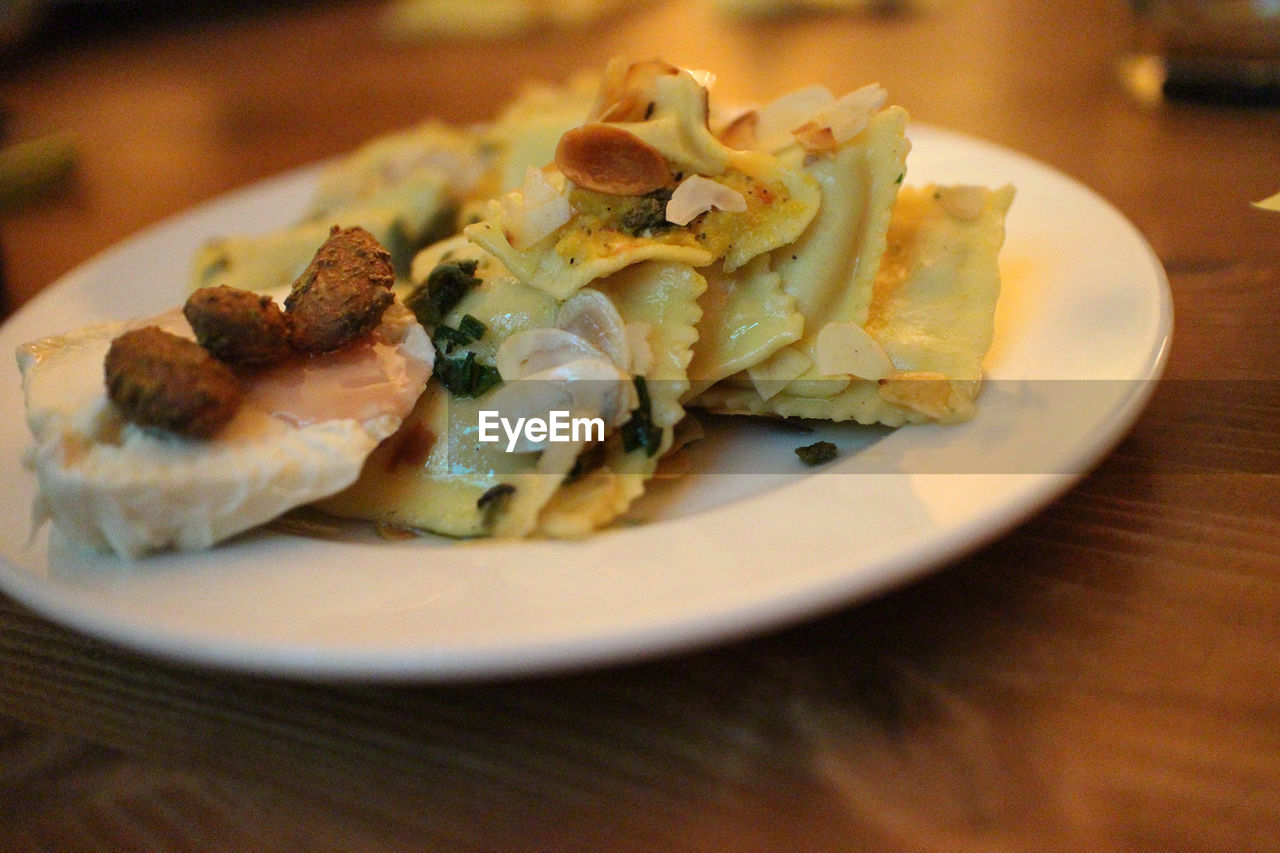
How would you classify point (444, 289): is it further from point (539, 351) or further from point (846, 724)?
point (846, 724)

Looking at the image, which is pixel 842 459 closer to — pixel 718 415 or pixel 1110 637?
pixel 718 415

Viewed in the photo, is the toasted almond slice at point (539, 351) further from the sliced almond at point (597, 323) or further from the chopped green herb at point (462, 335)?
the chopped green herb at point (462, 335)

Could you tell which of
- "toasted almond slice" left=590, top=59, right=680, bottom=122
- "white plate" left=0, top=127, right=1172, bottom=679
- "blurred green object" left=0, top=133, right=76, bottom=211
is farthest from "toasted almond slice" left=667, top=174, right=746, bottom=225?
"blurred green object" left=0, top=133, right=76, bottom=211

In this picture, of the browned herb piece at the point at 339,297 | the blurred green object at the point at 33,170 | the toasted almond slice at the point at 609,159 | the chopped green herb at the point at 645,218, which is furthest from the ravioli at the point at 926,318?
the blurred green object at the point at 33,170

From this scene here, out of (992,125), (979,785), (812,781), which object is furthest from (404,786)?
(992,125)

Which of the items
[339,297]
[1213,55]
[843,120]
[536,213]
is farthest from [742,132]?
[1213,55]
